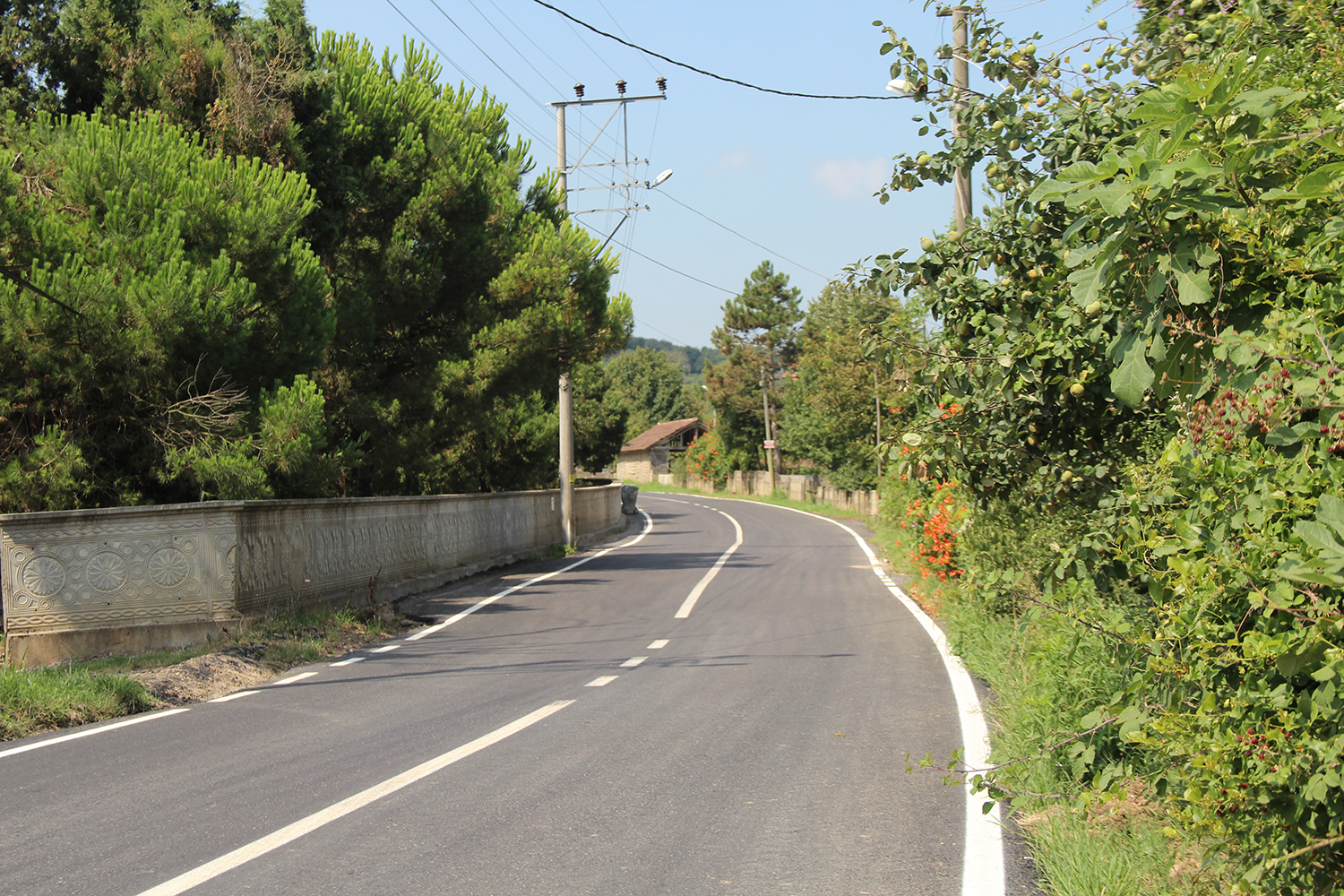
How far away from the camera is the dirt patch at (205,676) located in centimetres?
857

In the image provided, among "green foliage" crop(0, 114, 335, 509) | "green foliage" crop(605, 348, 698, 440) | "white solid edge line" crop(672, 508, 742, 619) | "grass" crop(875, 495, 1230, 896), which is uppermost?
"green foliage" crop(605, 348, 698, 440)

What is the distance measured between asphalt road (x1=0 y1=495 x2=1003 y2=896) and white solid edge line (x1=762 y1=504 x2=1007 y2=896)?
3 centimetres

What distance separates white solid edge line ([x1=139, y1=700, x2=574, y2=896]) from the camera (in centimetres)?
426

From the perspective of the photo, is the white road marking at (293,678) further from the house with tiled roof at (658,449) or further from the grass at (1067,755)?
the house with tiled roof at (658,449)

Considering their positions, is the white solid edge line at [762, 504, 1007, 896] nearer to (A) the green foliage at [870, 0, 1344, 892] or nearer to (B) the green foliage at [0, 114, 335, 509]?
(A) the green foliage at [870, 0, 1344, 892]

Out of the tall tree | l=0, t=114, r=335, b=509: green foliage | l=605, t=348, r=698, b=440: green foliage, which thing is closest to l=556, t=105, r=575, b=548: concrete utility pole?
l=0, t=114, r=335, b=509: green foliage

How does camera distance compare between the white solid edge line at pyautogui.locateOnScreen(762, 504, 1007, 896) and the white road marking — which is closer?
the white solid edge line at pyautogui.locateOnScreen(762, 504, 1007, 896)

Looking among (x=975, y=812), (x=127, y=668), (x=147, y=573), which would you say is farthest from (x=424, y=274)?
(x=975, y=812)

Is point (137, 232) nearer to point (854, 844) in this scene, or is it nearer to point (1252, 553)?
point (854, 844)

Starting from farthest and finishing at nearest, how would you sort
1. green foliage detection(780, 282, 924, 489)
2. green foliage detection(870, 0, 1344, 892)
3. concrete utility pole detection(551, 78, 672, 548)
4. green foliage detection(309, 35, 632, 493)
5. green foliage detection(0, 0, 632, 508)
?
1. green foliage detection(780, 282, 924, 489)
2. concrete utility pole detection(551, 78, 672, 548)
3. green foliage detection(309, 35, 632, 493)
4. green foliage detection(0, 0, 632, 508)
5. green foliage detection(870, 0, 1344, 892)

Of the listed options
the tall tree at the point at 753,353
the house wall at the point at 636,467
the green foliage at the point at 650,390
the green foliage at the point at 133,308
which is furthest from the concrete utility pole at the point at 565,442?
the green foliage at the point at 650,390

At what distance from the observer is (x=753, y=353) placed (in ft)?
248

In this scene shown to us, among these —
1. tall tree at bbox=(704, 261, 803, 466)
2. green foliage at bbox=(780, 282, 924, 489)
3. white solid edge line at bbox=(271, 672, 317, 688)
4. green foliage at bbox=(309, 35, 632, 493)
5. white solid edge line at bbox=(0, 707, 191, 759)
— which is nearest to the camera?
white solid edge line at bbox=(0, 707, 191, 759)

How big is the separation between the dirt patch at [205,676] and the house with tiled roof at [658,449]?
92051 millimetres
